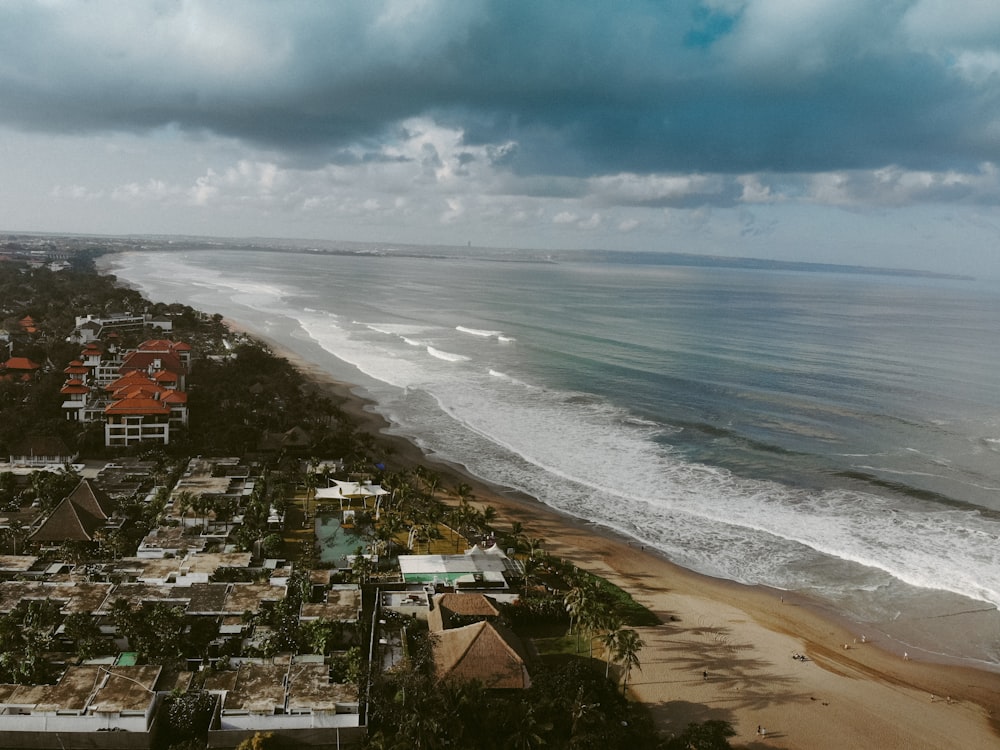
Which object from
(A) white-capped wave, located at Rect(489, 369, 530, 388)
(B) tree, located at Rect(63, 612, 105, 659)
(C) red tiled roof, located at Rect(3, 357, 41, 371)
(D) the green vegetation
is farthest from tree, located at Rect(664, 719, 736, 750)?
(C) red tiled roof, located at Rect(3, 357, 41, 371)

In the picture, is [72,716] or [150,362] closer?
[72,716]

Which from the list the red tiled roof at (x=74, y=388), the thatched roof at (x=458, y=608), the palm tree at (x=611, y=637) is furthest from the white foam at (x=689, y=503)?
the red tiled roof at (x=74, y=388)

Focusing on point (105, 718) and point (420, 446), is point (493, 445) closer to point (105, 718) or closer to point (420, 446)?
point (420, 446)

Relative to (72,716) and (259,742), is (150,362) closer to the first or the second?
(72,716)

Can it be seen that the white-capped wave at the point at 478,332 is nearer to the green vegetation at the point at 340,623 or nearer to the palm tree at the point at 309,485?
the green vegetation at the point at 340,623

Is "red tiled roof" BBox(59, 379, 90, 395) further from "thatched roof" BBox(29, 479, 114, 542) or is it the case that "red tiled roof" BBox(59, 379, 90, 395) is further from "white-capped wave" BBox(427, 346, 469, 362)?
"white-capped wave" BBox(427, 346, 469, 362)

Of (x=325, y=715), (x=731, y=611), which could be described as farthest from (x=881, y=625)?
(x=325, y=715)

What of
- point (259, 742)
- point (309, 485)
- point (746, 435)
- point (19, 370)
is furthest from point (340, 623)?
point (19, 370)
